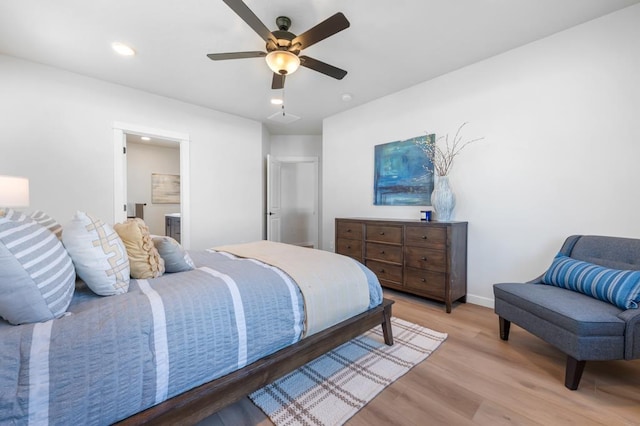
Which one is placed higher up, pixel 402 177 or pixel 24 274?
pixel 402 177

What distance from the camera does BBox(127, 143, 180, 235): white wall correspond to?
5477 mm

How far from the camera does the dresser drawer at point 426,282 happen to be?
2551 millimetres

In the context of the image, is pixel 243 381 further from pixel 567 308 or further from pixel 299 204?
pixel 299 204

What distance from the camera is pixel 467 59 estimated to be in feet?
8.75

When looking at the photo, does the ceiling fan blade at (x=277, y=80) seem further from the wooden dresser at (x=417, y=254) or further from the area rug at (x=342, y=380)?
the area rug at (x=342, y=380)

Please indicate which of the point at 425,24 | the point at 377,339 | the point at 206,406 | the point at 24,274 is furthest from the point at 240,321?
the point at 425,24

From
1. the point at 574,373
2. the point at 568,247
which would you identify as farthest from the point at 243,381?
the point at 568,247

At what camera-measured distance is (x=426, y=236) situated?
8.61 ft

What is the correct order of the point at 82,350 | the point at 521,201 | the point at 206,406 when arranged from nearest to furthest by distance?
the point at 82,350, the point at 206,406, the point at 521,201

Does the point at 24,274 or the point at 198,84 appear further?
the point at 198,84

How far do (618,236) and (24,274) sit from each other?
11.6 feet

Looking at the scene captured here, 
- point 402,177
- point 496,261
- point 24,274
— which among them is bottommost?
point 496,261

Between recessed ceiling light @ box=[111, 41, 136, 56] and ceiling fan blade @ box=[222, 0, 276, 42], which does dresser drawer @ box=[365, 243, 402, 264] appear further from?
recessed ceiling light @ box=[111, 41, 136, 56]

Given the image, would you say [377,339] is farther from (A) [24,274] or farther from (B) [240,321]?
(A) [24,274]
